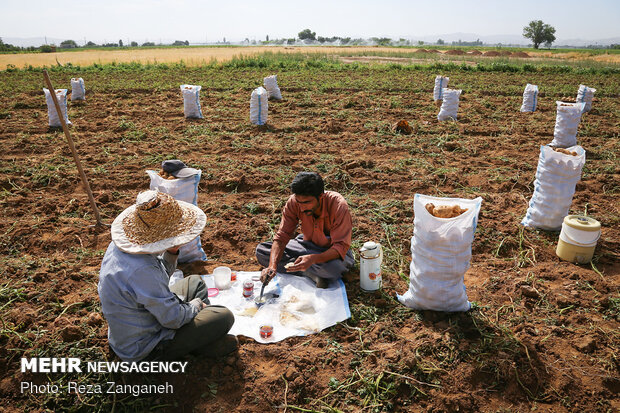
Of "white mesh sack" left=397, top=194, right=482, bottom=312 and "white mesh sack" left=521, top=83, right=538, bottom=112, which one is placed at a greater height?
"white mesh sack" left=521, top=83, right=538, bottom=112

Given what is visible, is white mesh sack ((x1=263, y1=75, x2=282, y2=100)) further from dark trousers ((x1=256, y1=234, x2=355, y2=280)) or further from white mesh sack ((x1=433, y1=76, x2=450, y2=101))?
dark trousers ((x1=256, y1=234, x2=355, y2=280))

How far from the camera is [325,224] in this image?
341 cm

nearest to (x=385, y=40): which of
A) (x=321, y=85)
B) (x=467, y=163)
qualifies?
(x=321, y=85)

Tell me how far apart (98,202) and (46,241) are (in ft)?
3.34

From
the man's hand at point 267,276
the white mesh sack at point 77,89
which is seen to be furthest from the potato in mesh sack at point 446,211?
the white mesh sack at point 77,89

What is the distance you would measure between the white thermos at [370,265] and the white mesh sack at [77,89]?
433 inches

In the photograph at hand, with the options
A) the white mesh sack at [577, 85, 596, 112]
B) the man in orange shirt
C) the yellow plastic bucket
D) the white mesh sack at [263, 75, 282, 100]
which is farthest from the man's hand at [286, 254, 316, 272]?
the white mesh sack at [577, 85, 596, 112]

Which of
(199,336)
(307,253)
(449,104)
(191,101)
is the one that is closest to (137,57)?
(191,101)

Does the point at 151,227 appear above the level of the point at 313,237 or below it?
above

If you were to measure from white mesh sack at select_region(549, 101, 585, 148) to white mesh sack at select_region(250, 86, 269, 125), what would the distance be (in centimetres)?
561

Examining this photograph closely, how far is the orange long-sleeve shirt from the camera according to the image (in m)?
3.19

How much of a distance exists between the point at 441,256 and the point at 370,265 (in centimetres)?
67

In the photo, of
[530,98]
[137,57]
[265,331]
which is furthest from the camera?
[137,57]

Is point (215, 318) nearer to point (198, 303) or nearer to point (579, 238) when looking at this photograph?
point (198, 303)
